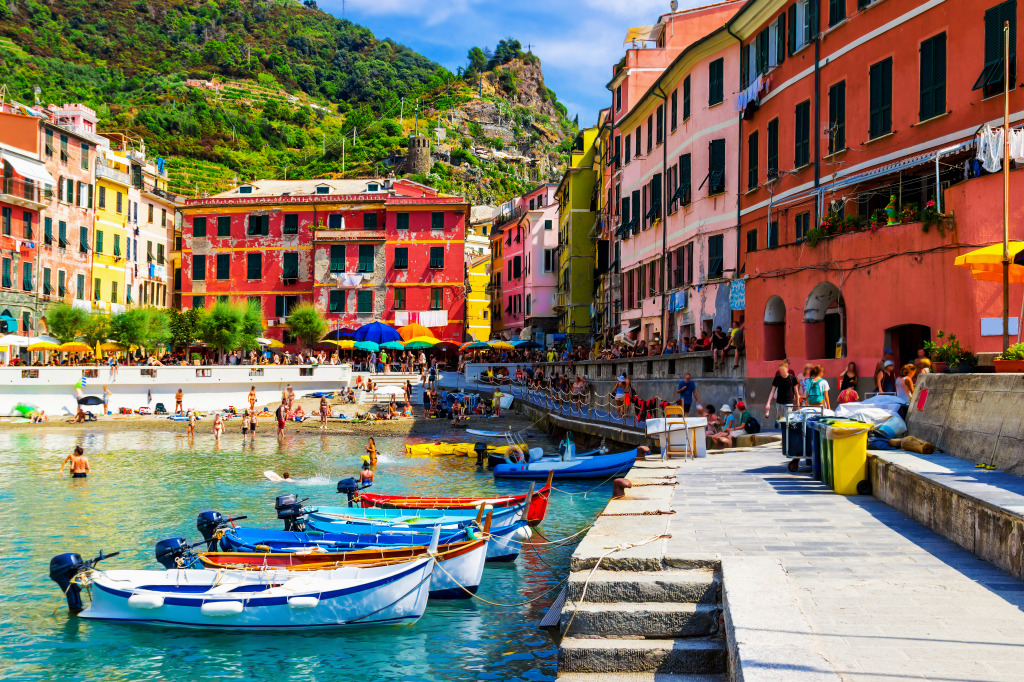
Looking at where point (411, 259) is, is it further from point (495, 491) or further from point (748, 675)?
point (748, 675)

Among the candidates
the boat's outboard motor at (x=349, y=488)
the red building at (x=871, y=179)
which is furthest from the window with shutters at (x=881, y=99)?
the boat's outboard motor at (x=349, y=488)

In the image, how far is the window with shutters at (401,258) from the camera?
7188 cm

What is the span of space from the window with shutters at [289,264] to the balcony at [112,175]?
12537 millimetres

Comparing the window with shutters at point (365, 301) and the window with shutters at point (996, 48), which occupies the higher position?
the window with shutters at point (996, 48)

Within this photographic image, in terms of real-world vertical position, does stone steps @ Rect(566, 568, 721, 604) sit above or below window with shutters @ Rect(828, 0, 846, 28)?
below

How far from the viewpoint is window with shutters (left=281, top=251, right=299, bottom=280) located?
73.1 m

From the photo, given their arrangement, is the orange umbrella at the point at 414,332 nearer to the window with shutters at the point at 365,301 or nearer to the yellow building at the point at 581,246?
the window with shutters at the point at 365,301

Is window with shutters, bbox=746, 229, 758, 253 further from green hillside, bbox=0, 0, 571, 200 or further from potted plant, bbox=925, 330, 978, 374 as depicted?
green hillside, bbox=0, 0, 571, 200

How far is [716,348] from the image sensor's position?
Answer: 28703 millimetres

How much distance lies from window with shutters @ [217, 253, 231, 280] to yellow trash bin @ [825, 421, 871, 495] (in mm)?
65857

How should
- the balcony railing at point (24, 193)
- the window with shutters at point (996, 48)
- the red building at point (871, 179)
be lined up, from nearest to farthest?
the red building at point (871, 179)
the window with shutters at point (996, 48)
the balcony railing at point (24, 193)

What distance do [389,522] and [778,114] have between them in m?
19.5

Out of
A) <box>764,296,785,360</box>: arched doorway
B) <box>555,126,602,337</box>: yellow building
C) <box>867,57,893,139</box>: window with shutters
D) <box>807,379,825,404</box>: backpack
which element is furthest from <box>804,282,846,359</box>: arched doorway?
<box>555,126,602,337</box>: yellow building

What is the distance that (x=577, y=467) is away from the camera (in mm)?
28547
